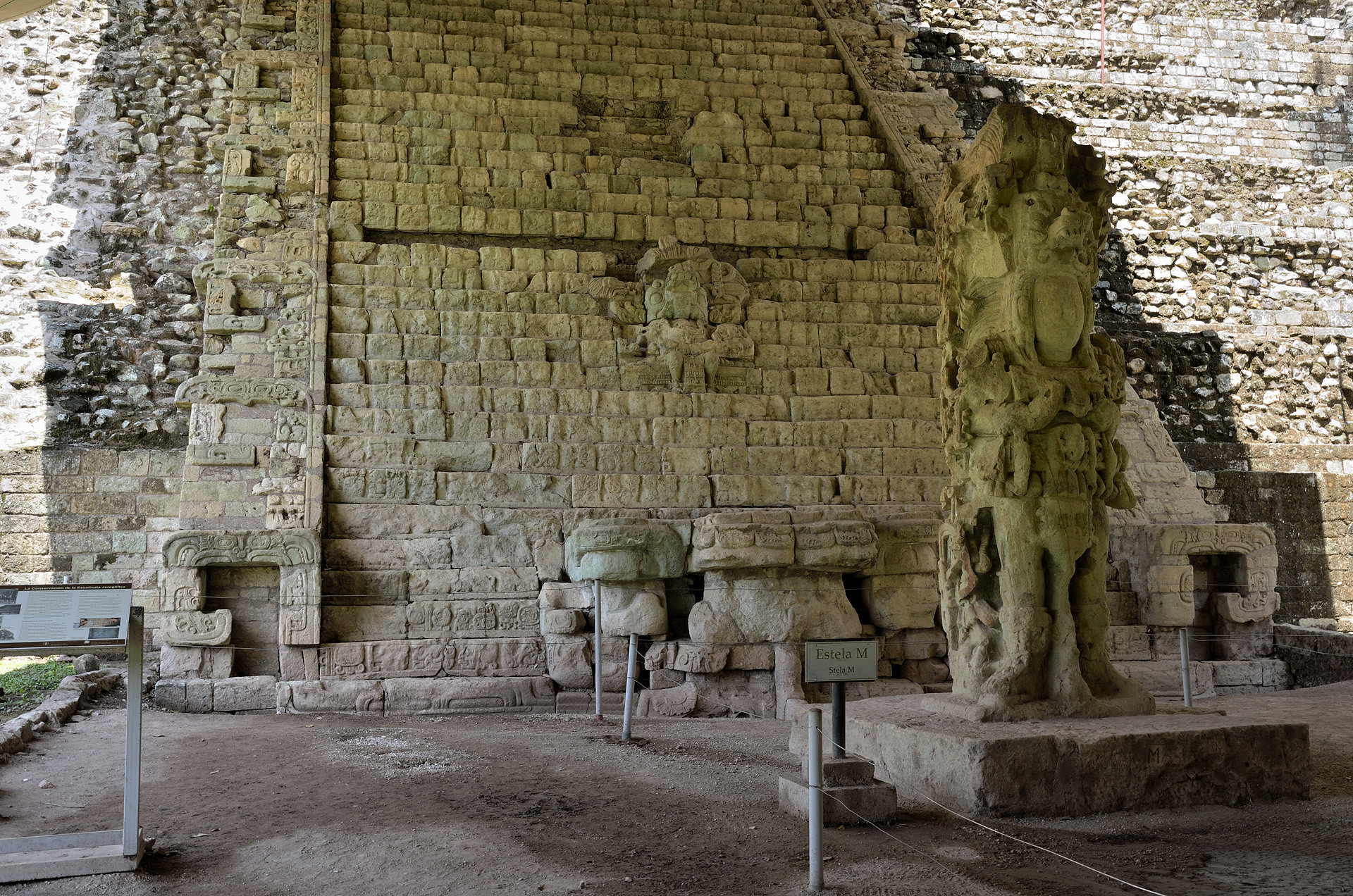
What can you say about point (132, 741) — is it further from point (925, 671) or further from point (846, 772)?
point (925, 671)

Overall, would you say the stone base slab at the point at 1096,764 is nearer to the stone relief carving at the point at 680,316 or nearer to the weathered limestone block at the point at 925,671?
the weathered limestone block at the point at 925,671

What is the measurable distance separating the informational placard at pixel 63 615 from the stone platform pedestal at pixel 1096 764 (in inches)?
127

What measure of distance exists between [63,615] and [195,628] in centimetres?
391

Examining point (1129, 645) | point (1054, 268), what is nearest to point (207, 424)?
point (1054, 268)

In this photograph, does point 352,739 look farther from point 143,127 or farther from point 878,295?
point 143,127

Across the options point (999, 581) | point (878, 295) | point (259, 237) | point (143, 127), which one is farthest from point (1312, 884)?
point (143, 127)

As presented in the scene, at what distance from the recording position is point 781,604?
293 inches

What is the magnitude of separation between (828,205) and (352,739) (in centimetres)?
709

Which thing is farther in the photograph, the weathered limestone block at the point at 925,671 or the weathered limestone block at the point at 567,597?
the weathered limestone block at the point at 925,671

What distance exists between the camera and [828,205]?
10.6 meters

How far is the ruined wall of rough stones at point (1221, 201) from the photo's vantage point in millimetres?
11156

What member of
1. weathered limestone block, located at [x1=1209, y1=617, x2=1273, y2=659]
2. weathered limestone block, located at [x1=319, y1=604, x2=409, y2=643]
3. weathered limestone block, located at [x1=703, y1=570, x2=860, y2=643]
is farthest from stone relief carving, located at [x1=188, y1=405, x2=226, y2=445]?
weathered limestone block, located at [x1=1209, y1=617, x2=1273, y2=659]

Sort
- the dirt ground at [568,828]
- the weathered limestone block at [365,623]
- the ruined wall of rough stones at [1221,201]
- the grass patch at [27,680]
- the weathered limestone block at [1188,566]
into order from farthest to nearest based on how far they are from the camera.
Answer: the ruined wall of rough stones at [1221,201]
the weathered limestone block at [1188,566]
the weathered limestone block at [365,623]
the grass patch at [27,680]
the dirt ground at [568,828]

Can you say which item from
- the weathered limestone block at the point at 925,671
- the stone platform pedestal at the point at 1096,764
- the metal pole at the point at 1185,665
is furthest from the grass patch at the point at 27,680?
the metal pole at the point at 1185,665
